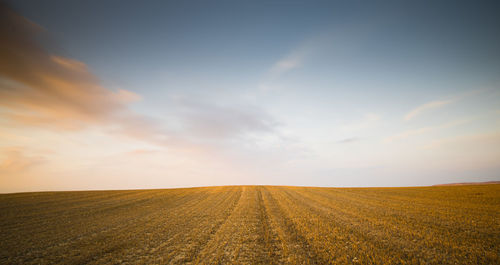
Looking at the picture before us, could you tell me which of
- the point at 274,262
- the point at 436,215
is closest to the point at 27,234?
the point at 274,262

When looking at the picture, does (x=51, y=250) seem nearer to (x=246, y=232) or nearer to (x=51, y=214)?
(x=246, y=232)

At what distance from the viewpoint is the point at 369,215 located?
543 inches

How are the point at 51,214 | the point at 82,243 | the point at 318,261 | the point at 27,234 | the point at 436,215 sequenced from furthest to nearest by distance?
the point at 51,214 → the point at 436,215 → the point at 27,234 → the point at 82,243 → the point at 318,261

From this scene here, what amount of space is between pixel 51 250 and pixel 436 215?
2252 cm

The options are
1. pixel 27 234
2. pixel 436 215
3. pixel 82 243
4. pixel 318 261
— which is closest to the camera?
pixel 318 261

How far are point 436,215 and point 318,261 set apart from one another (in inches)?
500

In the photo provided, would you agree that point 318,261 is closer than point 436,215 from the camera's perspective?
Yes

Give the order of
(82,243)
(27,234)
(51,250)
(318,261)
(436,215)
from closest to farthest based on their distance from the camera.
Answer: (318,261) → (51,250) → (82,243) → (27,234) → (436,215)

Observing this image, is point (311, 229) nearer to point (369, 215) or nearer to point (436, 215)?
point (369, 215)

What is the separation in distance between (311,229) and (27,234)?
15732 millimetres

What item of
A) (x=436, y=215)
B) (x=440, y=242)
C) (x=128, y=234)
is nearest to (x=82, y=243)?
(x=128, y=234)

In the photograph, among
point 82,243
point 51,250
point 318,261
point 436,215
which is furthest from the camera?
point 436,215

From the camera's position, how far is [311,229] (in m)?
10.4

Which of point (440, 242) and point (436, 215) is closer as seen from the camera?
point (440, 242)
